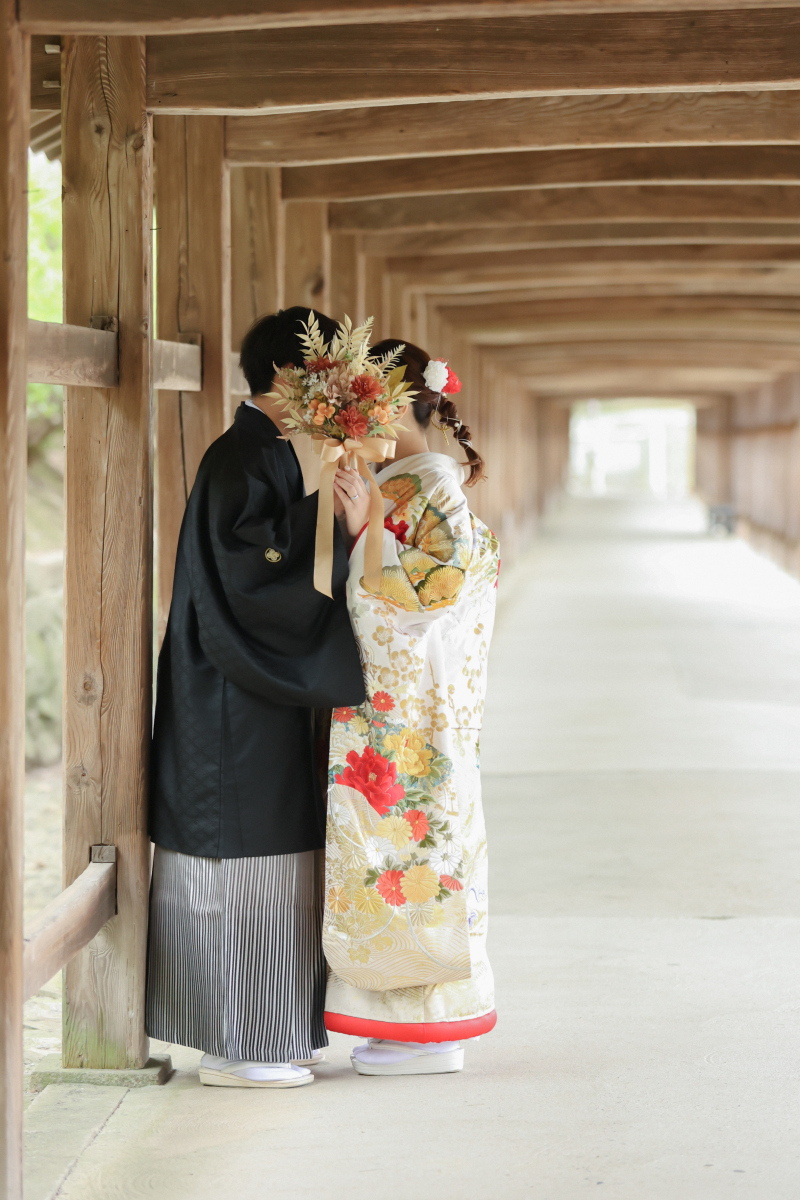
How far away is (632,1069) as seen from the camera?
306cm

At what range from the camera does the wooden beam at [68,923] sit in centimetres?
252

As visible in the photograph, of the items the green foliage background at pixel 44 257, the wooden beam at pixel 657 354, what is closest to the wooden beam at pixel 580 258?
the green foliage background at pixel 44 257

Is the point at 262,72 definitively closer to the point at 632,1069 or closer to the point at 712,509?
the point at 632,1069

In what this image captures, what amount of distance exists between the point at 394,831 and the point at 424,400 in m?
0.98

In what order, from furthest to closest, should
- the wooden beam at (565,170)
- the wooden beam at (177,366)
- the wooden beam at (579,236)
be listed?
the wooden beam at (579,236)
the wooden beam at (565,170)
the wooden beam at (177,366)

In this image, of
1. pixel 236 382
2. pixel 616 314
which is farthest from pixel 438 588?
pixel 616 314

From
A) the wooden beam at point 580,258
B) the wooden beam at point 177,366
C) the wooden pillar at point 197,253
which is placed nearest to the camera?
the wooden beam at point 177,366

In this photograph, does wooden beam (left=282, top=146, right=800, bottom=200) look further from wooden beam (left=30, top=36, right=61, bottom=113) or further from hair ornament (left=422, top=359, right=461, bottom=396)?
hair ornament (left=422, top=359, right=461, bottom=396)

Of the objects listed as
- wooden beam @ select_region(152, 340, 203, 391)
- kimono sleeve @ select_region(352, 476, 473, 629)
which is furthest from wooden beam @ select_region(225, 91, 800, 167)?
kimono sleeve @ select_region(352, 476, 473, 629)

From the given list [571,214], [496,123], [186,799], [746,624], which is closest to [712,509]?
[746,624]

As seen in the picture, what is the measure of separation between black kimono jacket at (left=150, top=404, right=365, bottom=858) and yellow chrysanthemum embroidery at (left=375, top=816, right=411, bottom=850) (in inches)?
6.3

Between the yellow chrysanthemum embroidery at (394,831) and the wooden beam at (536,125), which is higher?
the wooden beam at (536,125)

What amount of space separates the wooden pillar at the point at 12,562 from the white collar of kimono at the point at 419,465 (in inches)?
37.1

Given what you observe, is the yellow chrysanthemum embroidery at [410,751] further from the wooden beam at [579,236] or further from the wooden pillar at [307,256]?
the wooden beam at [579,236]
